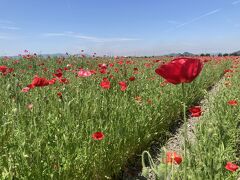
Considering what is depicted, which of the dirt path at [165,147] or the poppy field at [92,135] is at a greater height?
the poppy field at [92,135]

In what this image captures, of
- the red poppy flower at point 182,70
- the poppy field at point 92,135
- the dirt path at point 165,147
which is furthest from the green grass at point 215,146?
the red poppy flower at point 182,70

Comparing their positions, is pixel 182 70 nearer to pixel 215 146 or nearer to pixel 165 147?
pixel 215 146

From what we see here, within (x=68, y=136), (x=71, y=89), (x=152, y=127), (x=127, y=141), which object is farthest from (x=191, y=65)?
(x=71, y=89)

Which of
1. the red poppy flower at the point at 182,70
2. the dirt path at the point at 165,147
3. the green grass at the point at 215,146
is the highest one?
the red poppy flower at the point at 182,70

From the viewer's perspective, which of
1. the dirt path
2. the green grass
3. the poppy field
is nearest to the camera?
the poppy field

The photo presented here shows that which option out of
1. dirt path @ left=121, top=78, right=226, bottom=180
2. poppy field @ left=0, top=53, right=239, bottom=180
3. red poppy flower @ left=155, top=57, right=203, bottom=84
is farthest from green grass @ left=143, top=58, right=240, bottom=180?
red poppy flower @ left=155, top=57, right=203, bottom=84

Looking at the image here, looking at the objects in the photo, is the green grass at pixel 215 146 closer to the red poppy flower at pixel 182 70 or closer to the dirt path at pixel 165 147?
the dirt path at pixel 165 147

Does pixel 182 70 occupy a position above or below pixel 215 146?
above

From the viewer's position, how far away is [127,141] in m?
4.20

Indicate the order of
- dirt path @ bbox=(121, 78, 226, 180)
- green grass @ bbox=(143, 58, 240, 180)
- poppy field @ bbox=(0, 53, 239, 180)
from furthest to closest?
dirt path @ bbox=(121, 78, 226, 180), green grass @ bbox=(143, 58, 240, 180), poppy field @ bbox=(0, 53, 239, 180)

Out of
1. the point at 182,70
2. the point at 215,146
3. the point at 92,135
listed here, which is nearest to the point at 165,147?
the point at 215,146

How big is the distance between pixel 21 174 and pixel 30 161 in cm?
14

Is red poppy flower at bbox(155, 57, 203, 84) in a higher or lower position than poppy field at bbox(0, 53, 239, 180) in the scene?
higher

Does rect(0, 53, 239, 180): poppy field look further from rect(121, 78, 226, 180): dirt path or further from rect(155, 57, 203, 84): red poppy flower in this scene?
rect(121, 78, 226, 180): dirt path
